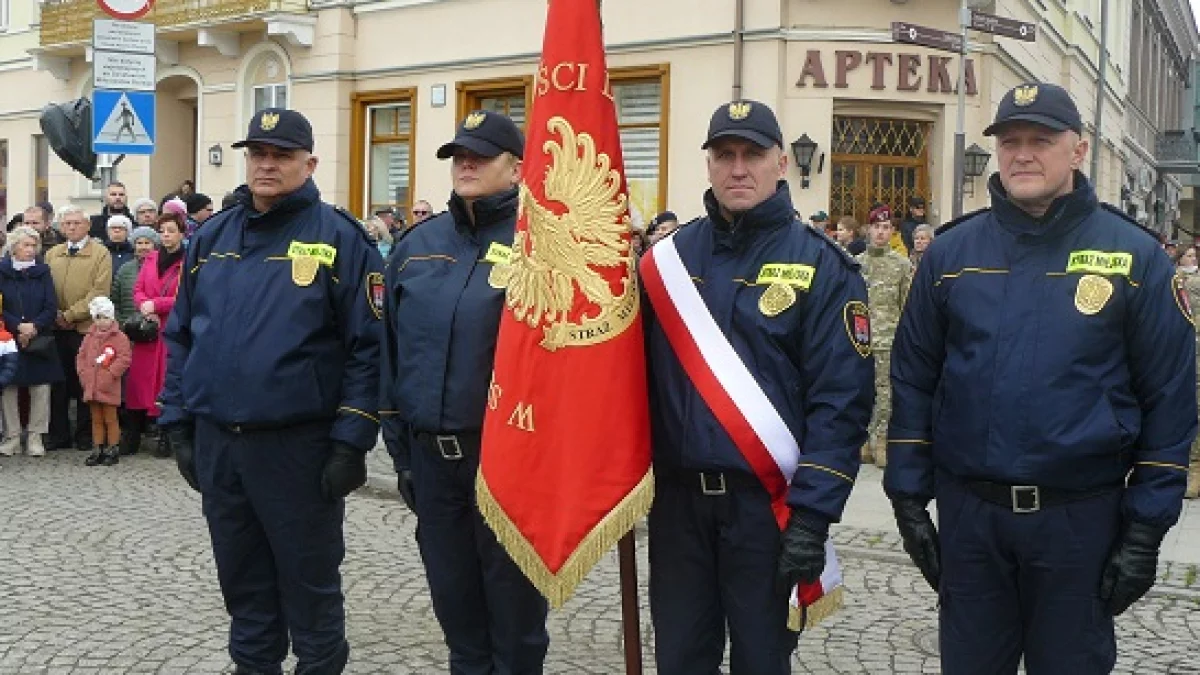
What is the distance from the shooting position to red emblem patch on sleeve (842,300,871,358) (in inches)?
150

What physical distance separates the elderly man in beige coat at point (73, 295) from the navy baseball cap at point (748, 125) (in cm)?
833

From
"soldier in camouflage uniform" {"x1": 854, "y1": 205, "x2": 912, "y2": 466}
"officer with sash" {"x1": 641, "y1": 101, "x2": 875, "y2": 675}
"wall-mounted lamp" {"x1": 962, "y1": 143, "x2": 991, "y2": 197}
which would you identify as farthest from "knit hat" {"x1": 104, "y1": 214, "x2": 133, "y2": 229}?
"wall-mounted lamp" {"x1": 962, "y1": 143, "x2": 991, "y2": 197}

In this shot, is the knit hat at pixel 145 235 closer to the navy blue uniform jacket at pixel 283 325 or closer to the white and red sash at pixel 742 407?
the navy blue uniform jacket at pixel 283 325

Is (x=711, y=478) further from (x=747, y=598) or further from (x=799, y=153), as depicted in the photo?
(x=799, y=153)

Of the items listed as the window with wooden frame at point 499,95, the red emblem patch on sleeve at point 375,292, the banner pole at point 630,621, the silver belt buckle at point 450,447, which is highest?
the window with wooden frame at point 499,95

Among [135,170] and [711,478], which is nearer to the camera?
[711,478]

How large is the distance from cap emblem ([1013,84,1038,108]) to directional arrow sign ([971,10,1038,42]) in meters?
8.50

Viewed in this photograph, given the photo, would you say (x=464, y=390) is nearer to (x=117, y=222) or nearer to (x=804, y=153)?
(x=117, y=222)

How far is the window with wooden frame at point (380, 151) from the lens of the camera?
20.7 m

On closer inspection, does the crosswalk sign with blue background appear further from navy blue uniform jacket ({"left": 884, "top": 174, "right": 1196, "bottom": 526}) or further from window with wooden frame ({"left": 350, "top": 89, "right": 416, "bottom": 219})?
window with wooden frame ({"left": 350, "top": 89, "right": 416, "bottom": 219})

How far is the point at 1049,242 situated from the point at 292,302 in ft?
8.44

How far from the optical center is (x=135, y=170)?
24.6m

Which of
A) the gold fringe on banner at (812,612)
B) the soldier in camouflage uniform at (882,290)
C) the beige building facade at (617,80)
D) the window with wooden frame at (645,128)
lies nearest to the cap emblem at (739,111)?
the gold fringe on banner at (812,612)

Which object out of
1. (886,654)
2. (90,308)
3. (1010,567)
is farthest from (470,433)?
(90,308)
